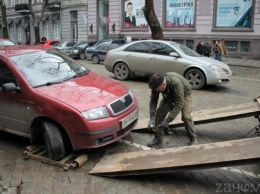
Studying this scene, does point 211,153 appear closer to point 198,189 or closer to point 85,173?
point 198,189

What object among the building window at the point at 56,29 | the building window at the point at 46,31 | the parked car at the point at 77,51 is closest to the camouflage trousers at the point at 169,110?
the parked car at the point at 77,51

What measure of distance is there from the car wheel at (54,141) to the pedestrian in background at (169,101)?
137 cm

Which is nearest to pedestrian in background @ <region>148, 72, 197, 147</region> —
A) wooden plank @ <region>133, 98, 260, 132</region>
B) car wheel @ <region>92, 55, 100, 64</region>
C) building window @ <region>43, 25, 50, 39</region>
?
wooden plank @ <region>133, 98, 260, 132</region>

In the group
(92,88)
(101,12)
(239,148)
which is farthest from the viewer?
(101,12)

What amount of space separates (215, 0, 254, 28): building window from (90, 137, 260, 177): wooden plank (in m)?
18.4

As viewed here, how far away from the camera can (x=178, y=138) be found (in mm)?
5465

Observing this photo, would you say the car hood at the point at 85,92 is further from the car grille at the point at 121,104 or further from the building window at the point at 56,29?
the building window at the point at 56,29

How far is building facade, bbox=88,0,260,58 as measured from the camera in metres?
20.3

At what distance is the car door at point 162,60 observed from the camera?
9844 millimetres

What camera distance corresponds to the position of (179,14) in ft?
→ 76.0

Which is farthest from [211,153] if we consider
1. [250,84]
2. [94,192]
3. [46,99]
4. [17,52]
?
[250,84]

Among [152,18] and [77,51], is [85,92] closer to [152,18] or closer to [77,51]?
[152,18]

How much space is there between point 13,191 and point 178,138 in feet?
9.24

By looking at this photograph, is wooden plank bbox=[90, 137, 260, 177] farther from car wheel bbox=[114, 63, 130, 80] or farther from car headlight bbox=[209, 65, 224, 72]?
car wheel bbox=[114, 63, 130, 80]
